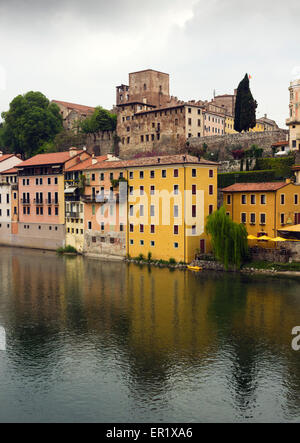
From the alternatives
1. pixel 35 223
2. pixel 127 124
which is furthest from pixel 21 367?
pixel 127 124

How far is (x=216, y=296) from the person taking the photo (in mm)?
38438

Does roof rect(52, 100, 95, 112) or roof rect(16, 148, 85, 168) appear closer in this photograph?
roof rect(16, 148, 85, 168)

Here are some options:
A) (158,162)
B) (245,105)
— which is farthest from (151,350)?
(245,105)

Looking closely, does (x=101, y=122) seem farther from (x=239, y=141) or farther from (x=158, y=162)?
(x=158, y=162)

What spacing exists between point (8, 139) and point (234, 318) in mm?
76264

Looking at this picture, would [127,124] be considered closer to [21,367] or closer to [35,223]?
[35,223]

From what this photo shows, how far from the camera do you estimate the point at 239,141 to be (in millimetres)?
67625

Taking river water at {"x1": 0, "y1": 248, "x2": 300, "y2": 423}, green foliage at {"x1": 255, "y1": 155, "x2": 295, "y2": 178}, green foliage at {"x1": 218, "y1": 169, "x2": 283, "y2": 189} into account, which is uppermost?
green foliage at {"x1": 255, "y1": 155, "x2": 295, "y2": 178}

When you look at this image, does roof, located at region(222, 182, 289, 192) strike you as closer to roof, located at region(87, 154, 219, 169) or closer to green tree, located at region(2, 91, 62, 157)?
roof, located at region(87, 154, 219, 169)

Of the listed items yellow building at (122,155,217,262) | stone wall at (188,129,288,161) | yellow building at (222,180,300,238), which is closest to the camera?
yellow building at (222,180,300,238)

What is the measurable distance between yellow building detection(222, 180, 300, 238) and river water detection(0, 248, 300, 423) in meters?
7.70

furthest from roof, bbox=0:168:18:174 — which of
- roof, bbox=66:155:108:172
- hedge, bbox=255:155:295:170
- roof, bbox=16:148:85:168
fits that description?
hedge, bbox=255:155:295:170

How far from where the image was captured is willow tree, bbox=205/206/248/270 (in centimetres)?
4738
